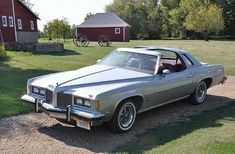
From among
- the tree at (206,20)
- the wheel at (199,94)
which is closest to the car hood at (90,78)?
the wheel at (199,94)

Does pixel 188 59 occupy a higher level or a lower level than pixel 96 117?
higher

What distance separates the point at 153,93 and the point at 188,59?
2.07 metres

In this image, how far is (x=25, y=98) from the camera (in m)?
7.17

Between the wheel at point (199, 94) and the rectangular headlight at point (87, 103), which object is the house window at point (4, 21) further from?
the rectangular headlight at point (87, 103)

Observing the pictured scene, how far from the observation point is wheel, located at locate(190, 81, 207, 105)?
924cm

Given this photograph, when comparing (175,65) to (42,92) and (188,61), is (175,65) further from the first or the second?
(42,92)

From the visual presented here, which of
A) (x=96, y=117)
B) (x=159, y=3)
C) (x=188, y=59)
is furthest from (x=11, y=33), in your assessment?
(x=159, y=3)

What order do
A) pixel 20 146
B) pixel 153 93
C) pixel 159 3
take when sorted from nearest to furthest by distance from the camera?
pixel 20 146 < pixel 153 93 < pixel 159 3

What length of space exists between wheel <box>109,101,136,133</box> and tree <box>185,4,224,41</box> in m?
61.7

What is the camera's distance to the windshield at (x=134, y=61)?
7.78 m

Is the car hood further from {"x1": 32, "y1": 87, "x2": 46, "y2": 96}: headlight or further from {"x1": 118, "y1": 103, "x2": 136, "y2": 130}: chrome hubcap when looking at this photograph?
{"x1": 118, "y1": 103, "x2": 136, "y2": 130}: chrome hubcap

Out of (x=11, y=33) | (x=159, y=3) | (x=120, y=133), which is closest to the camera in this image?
(x=120, y=133)

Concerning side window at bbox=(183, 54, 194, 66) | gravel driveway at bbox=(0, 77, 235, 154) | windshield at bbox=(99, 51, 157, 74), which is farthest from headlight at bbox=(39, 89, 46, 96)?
side window at bbox=(183, 54, 194, 66)

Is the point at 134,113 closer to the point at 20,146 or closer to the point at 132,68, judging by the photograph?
the point at 132,68
